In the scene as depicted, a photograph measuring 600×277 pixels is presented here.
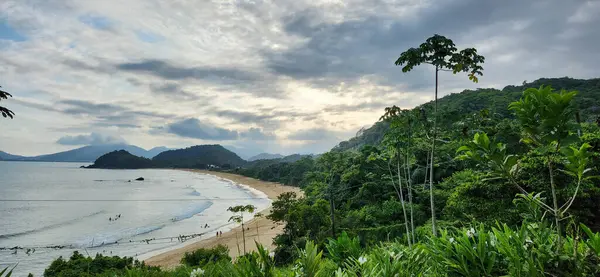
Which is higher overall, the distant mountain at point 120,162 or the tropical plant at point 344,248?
the distant mountain at point 120,162

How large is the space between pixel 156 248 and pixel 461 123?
80.8ft

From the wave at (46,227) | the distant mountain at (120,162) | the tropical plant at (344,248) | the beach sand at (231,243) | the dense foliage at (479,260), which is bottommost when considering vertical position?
the beach sand at (231,243)

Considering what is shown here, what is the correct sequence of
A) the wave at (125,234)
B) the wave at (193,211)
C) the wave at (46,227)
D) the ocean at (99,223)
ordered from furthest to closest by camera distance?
1. the wave at (193,211)
2. the wave at (46,227)
3. the wave at (125,234)
4. the ocean at (99,223)

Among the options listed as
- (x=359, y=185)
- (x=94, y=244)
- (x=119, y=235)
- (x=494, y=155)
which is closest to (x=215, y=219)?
(x=119, y=235)

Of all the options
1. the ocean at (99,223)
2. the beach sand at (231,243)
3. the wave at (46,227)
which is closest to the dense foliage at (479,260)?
the beach sand at (231,243)

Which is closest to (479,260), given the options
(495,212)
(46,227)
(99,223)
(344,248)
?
(344,248)

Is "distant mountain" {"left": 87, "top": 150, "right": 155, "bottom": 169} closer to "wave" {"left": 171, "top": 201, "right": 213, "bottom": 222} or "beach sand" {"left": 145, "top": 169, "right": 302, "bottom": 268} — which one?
"wave" {"left": 171, "top": 201, "right": 213, "bottom": 222}

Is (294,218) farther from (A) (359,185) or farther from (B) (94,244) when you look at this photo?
(B) (94,244)

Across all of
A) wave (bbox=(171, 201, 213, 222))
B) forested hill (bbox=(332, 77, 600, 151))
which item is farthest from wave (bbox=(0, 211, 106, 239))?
forested hill (bbox=(332, 77, 600, 151))

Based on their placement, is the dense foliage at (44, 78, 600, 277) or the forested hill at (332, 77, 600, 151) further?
the forested hill at (332, 77, 600, 151)

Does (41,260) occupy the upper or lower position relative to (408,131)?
lower

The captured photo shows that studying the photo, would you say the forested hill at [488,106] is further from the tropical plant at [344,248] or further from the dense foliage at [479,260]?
the tropical plant at [344,248]

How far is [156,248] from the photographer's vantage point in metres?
24.8

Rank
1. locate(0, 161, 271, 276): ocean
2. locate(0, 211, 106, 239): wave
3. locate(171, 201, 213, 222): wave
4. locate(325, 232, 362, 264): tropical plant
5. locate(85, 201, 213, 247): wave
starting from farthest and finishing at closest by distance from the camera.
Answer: locate(171, 201, 213, 222): wave → locate(0, 211, 106, 239): wave → locate(85, 201, 213, 247): wave → locate(0, 161, 271, 276): ocean → locate(325, 232, 362, 264): tropical plant
